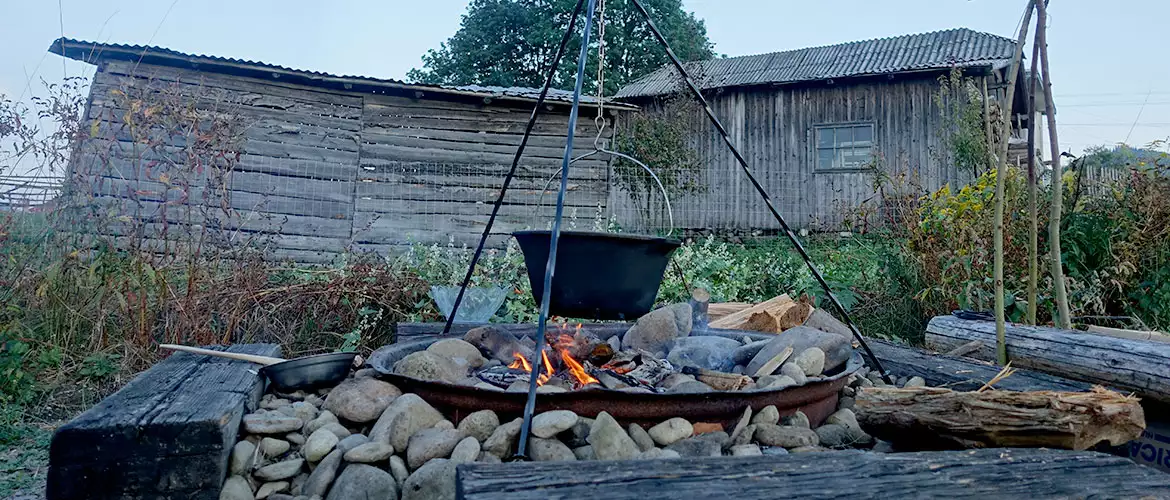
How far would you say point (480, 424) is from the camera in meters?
2.24

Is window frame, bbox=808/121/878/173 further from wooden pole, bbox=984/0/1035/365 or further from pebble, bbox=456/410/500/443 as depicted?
pebble, bbox=456/410/500/443

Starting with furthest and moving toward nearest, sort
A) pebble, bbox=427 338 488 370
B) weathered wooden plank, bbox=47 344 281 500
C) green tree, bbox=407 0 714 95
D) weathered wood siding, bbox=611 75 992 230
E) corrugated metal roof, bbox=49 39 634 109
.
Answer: green tree, bbox=407 0 714 95
weathered wood siding, bbox=611 75 992 230
corrugated metal roof, bbox=49 39 634 109
pebble, bbox=427 338 488 370
weathered wooden plank, bbox=47 344 281 500

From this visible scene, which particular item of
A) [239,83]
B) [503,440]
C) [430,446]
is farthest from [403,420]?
[239,83]

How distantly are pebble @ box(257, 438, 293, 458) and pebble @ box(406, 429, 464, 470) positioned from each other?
0.45 m

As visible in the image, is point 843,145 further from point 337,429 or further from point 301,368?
point 337,429

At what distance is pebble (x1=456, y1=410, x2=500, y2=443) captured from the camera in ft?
7.32

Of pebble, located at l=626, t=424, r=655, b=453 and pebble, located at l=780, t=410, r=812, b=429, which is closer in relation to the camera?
pebble, located at l=626, t=424, r=655, b=453

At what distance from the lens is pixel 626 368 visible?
9.12 ft

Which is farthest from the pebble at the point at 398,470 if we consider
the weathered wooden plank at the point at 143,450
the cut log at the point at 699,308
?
the cut log at the point at 699,308

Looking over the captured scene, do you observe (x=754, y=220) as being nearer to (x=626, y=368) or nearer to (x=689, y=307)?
(x=689, y=307)

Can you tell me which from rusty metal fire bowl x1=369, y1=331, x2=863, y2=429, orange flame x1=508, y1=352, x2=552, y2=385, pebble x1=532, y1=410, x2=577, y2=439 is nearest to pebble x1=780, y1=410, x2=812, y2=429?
rusty metal fire bowl x1=369, y1=331, x2=863, y2=429

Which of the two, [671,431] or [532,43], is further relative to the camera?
[532,43]

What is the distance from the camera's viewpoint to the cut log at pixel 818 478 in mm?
1403

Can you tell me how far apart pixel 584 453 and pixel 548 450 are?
0.43 feet
